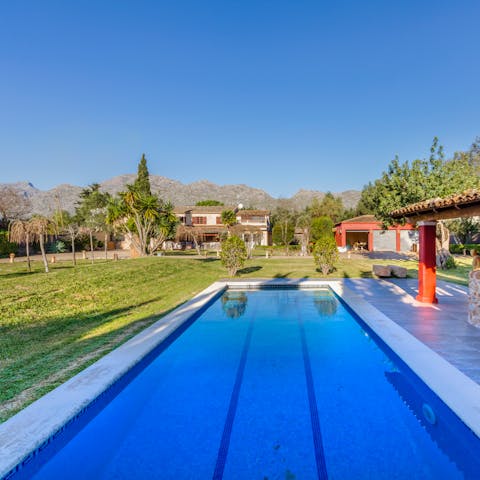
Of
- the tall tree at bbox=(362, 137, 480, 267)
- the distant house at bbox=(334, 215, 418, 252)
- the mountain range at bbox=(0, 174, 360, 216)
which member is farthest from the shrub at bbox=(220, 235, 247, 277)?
the mountain range at bbox=(0, 174, 360, 216)

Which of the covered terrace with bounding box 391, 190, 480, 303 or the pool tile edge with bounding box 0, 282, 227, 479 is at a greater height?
the covered terrace with bounding box 391, 190, 480, 303

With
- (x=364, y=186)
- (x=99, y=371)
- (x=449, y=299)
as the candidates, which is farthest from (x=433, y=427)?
(x=364, y=186)

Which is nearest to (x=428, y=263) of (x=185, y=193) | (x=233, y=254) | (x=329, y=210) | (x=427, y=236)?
(x=427, y=236)

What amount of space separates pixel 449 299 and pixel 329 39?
16974mm

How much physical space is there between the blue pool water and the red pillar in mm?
3870

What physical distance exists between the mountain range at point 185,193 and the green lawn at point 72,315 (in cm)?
12210

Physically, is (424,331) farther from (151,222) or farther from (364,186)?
(364,186)

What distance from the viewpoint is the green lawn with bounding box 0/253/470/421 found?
5.34 meters

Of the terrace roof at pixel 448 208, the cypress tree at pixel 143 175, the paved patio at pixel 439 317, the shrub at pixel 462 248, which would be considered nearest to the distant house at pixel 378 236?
the shrub at pixel 462 248

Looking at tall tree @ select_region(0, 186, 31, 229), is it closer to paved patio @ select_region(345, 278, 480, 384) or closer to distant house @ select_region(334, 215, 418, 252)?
distant house @ select_region(334, 215, 418, 252)

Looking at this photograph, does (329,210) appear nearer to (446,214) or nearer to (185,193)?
(446,214)

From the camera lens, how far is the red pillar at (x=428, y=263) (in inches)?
392

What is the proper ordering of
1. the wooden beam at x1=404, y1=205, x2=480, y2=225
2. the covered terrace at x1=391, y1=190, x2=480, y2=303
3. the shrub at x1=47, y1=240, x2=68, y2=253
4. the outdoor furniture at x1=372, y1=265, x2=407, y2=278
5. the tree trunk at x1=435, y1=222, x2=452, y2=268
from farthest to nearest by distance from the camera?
the shrub at x1=47, y1=240, x2=68, y2=253, the tree trunk at x1=435, y1=222, x2=452, y2=268, the outdoor furniture at x1=372, y1=265, x2=407, y2=278, the covered terrace at x1=391, y1=190, x2=480, y2=303, the wooden beam at x1=404, y1=205, x2=480, y2=225

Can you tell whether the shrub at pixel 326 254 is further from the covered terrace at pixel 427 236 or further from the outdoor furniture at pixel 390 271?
the covered terrace at pixel 427 236
